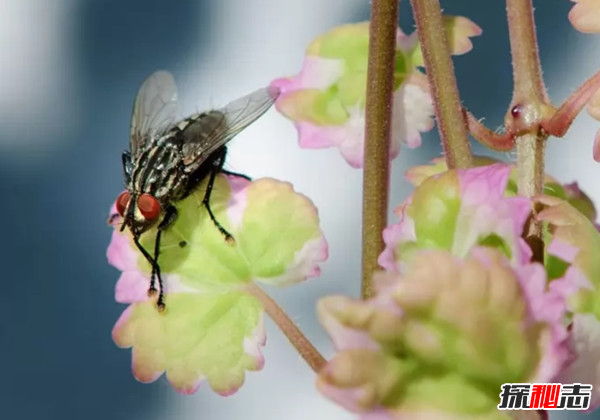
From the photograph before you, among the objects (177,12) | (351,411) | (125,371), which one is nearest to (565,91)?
(177,12)

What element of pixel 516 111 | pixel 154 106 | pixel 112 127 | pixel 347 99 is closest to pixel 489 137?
pixel 516 111

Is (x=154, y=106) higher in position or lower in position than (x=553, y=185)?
higher

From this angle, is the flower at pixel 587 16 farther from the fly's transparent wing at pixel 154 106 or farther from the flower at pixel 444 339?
the fly's transparent wing at pixel 154 106

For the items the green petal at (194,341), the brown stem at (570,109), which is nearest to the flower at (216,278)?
the green petal at (194,341)

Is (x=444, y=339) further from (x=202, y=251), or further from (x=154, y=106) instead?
(x=154, y=106)

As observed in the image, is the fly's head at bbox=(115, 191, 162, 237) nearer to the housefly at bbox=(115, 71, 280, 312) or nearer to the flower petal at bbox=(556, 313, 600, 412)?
the housefly at bbox=(115, 71, 280, 312)
